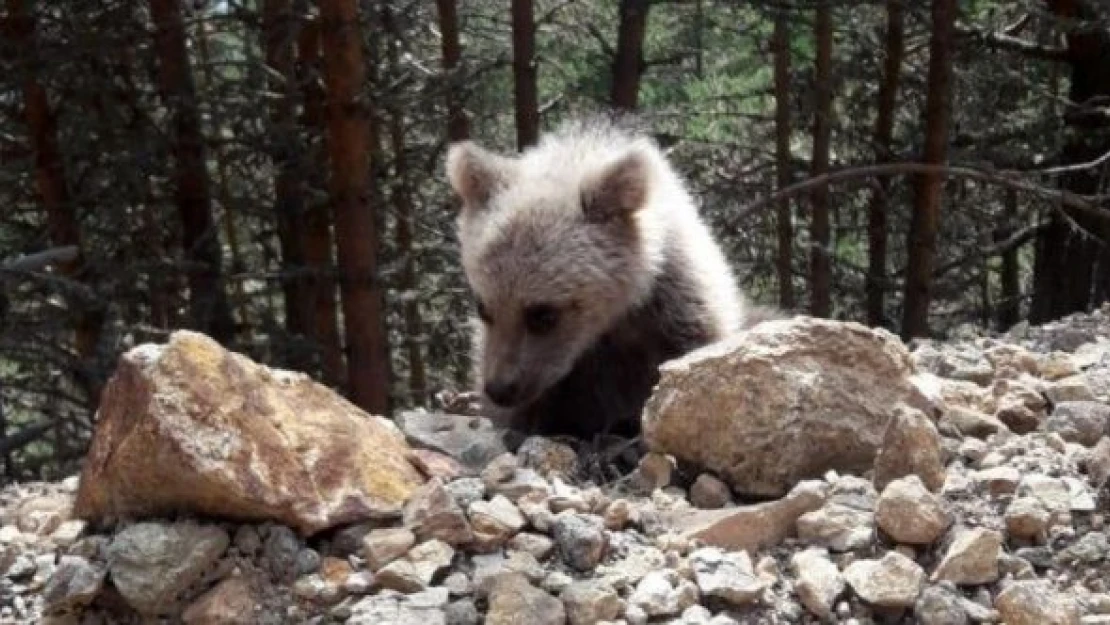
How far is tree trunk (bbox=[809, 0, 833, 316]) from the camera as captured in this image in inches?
566

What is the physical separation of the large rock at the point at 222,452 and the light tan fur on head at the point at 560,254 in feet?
5.89

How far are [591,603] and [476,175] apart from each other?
3194 millimetres

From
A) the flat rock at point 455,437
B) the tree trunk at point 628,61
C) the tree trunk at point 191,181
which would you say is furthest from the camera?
the tree trunk at point 628,61

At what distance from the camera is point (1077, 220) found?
1502 cm

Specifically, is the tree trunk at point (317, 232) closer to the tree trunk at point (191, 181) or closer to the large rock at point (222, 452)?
the tree trunk at point (191, 181)

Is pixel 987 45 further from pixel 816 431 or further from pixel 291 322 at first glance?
pixel 816 431

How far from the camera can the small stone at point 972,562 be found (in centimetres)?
302

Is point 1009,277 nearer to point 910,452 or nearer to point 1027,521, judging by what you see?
point 910,452

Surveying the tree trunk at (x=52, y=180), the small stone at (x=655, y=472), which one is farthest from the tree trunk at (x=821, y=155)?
the small stone at (x=655, y=472)

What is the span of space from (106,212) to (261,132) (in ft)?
7.51

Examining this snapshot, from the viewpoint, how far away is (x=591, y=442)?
16.8ft

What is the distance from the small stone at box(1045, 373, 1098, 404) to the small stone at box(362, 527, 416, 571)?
6.85 ft

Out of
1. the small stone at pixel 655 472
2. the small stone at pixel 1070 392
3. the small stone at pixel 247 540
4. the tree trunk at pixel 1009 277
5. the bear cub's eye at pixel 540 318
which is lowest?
the tree trunk at pixel 1009 277

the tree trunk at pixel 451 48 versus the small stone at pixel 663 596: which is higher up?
the tree trunk at pixel 451 48
